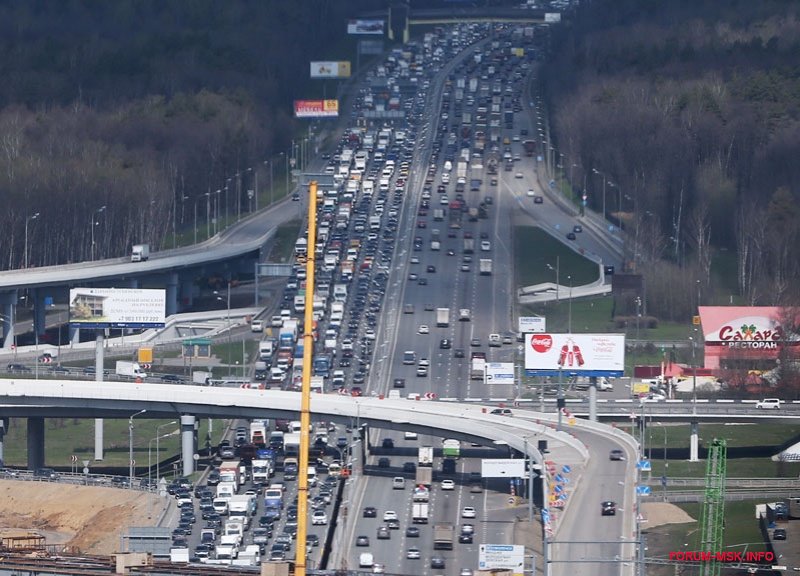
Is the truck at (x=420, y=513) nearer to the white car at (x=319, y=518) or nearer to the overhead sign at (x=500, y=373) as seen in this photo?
the white car at (x=319, y=518)

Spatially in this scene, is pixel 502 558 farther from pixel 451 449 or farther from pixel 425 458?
pixel 451 449

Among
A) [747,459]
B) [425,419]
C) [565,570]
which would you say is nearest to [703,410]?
[747,459]

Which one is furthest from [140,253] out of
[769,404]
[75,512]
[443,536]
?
[443,536]

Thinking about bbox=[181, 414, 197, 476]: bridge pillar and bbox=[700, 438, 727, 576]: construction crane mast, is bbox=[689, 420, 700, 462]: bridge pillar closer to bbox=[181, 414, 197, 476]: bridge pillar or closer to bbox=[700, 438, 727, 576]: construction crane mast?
bbox=[700, 438, 727, 576]: construction crane mast

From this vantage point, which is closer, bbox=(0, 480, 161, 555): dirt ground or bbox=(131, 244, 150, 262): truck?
bbox=(0, 480, 161, 555): dirt ground

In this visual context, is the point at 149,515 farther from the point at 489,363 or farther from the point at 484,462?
the point at 489,363

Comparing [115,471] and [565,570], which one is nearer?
[565,570]

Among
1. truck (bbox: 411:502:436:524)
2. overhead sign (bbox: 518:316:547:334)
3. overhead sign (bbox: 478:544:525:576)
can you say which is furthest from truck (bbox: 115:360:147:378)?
overhead sign (bbox: 478:544:525:576)
